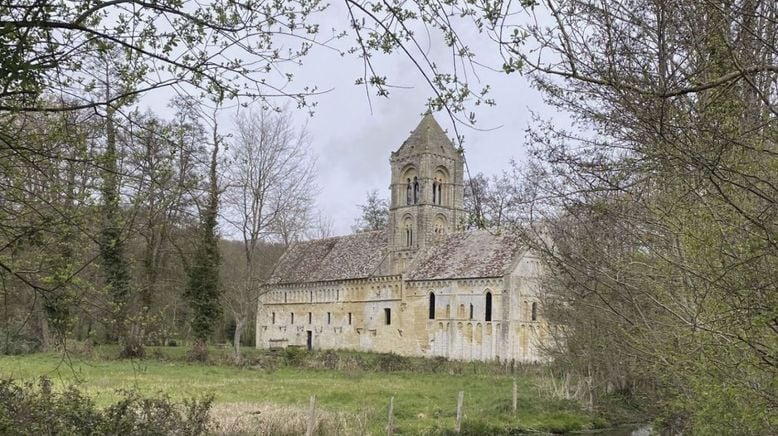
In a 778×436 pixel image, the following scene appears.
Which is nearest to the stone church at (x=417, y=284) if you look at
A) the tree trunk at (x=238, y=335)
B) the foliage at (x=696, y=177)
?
the tree trunk at (x=238, y=335)

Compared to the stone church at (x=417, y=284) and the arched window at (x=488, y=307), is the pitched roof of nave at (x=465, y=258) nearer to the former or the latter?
the stone church at (x=417, y=284)

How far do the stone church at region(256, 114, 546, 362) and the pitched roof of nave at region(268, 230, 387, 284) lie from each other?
10 cm

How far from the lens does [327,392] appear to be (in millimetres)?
20328

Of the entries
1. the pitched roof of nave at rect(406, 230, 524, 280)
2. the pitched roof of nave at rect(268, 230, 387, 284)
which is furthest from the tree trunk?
the pitched roof of nave at rect(268, 230, 387, 284)

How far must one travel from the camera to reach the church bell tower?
43594mm

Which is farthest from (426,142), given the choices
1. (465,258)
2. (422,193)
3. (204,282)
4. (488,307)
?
(204,282)

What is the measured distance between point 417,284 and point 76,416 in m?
33.4

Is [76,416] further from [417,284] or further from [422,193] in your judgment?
[422,193]

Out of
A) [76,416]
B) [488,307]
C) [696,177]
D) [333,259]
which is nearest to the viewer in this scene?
[696,177]

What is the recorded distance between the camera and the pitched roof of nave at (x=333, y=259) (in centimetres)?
4628

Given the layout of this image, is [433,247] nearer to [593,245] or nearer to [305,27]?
[593,245]

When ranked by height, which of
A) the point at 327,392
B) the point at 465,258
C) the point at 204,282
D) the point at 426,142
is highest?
the point at 426,142

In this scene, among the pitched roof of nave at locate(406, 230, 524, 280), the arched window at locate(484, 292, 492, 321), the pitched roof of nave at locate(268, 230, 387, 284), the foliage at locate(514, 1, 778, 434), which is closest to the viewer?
the foliage at locate(514, 1, 778, 434)

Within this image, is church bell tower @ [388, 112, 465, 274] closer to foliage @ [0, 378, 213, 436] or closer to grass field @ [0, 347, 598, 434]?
grass field @ [0, 347, 598, 434]
